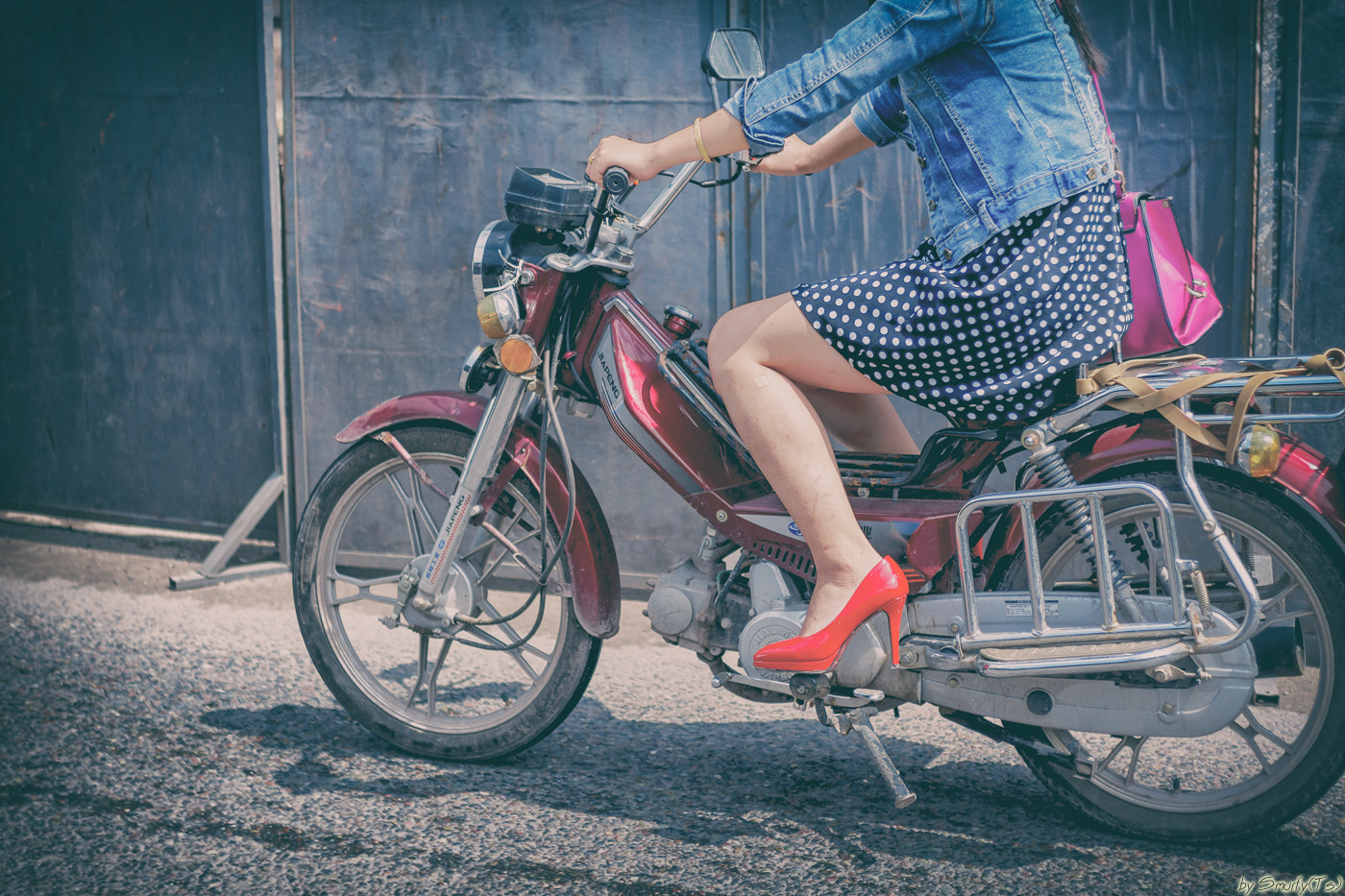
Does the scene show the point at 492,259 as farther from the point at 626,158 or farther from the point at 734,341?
the point at 734,341

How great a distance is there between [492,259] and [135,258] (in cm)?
304

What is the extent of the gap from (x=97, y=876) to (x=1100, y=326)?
2352 millimetres

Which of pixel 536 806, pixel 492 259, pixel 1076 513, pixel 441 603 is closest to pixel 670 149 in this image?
pixel 492 259

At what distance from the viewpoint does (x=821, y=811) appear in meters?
2.97

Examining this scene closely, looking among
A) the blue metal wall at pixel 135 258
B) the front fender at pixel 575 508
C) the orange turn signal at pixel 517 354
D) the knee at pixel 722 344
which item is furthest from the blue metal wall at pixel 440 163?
the knee at pixel 722 344

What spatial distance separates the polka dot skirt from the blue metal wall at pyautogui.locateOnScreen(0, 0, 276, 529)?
3148 mm

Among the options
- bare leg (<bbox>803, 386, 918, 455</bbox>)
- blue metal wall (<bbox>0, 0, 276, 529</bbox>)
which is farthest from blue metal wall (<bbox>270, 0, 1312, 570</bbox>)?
bare leg (<bbox>803, 386, 918, 455</bbox>)

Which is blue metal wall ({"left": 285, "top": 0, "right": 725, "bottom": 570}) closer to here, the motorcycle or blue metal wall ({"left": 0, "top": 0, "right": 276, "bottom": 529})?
blue metal wall ({"left": 0, "top": 0, "right": 276, "bottom": 529})

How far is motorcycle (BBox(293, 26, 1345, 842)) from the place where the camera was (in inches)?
102

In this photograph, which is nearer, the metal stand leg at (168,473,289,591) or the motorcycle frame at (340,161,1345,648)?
the motorcycle frame at (340,161,1345,648)

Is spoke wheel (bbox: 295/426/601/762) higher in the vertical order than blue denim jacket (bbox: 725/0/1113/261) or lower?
lower

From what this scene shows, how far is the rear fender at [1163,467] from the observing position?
256 centimetres

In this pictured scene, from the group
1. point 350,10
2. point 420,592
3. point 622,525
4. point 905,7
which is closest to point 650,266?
point 622,525

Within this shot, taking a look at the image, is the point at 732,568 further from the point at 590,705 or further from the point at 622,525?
the point at 622,525
